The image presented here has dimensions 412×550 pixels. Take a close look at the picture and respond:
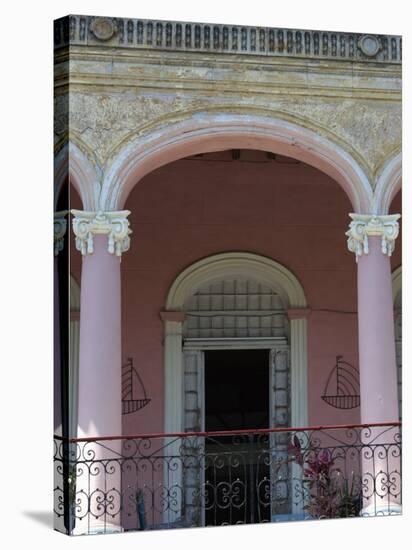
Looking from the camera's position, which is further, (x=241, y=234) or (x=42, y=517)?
(x=241, y=234)

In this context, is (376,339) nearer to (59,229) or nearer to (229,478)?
(229,478)

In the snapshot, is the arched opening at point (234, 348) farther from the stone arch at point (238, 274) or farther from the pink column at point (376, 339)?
the pink column at point (376, 339)

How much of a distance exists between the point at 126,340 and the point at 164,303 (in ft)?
2.11

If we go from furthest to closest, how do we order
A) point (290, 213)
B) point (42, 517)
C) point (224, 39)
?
point (290, 213) < point (42, 517) < point (224, 39)

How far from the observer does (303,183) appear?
1488cm

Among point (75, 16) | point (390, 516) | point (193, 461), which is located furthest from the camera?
point (193, 461)

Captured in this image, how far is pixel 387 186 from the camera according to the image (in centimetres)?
1270

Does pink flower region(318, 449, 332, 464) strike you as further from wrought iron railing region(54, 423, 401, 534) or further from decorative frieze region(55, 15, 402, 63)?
decorative frieze region(55, 15, 402, 63)

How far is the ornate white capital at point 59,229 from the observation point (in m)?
11.6

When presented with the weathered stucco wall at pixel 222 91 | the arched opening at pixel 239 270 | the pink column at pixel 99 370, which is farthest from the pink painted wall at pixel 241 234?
the pink column at pixel 99 370

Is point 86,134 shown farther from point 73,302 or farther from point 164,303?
point 164,303

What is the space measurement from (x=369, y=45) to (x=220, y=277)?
3.58 metres

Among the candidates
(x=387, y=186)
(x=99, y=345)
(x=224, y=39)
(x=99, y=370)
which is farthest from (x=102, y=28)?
(x=387, y=186)

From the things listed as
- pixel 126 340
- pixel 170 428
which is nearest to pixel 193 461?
pixel 170 428
